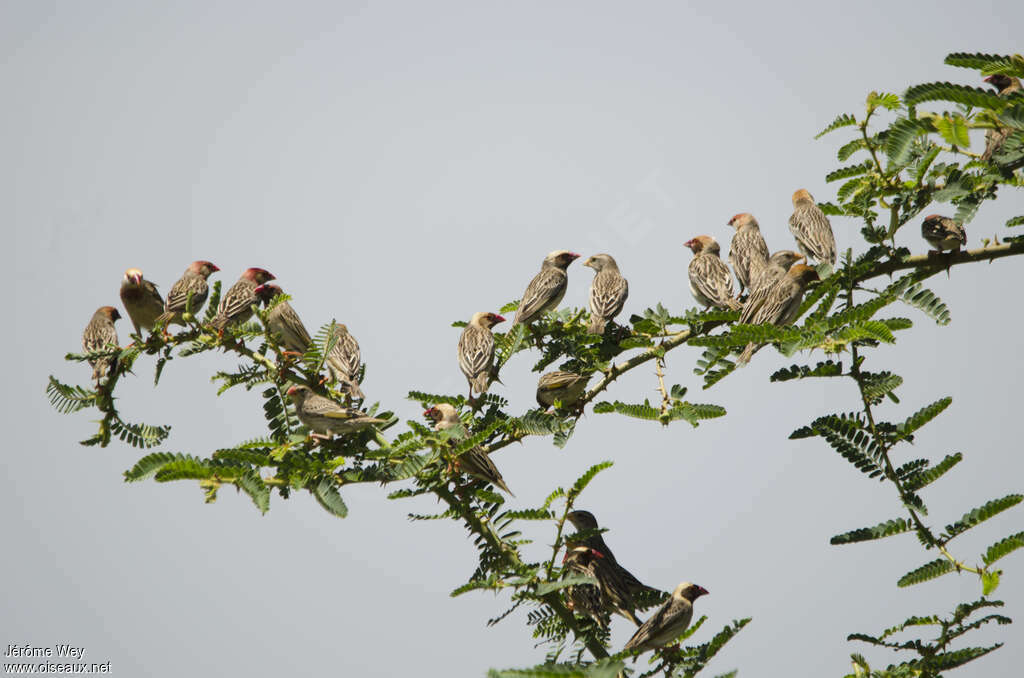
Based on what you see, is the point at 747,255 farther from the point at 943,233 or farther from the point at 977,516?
the point at 977,516

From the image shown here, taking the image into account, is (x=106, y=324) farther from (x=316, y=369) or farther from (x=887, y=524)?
(x=887, y=524)

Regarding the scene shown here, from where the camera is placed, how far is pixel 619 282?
7.33m

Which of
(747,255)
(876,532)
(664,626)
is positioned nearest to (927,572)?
(876,532)

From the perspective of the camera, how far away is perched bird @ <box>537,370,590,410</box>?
5.77 m

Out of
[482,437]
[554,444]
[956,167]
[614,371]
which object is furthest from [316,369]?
[956,167]

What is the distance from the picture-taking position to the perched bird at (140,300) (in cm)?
697

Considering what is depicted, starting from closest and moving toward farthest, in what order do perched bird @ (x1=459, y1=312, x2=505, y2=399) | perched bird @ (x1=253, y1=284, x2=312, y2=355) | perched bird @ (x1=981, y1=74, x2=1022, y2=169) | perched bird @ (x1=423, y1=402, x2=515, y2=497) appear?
perched bird @ (x1=981, y1=74, x2=1022, y2=169) → perched bird @ (x1=423, y1=402, x2=515, y2=497) → perched bird @ (x1=459, y1=312, x2=505, y2=399) → perched bird @ (x1=253, y1=284, x2=312, y2=355)

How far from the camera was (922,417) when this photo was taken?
4230 millimetres

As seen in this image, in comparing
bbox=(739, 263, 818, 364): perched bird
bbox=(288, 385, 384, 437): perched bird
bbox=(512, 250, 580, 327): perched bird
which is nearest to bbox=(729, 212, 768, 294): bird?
bbox=(739, 263, 818, 364): perched bird

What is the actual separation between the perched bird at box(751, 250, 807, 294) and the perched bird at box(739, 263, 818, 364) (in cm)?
23

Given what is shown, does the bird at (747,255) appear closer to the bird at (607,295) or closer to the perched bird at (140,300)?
the bird at (607,295)

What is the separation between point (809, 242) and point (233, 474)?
5.02 metres

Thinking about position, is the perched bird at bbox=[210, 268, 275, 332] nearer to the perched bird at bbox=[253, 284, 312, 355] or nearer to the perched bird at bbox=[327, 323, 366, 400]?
the perched bird at bbox=[253, 284, 312, 355]

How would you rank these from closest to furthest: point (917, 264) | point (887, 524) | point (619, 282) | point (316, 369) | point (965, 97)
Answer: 1. point (965, 97)
2. point (887, 524)
3. point (316, 369)
4. point (917, 264)
5. point (619, 282)
